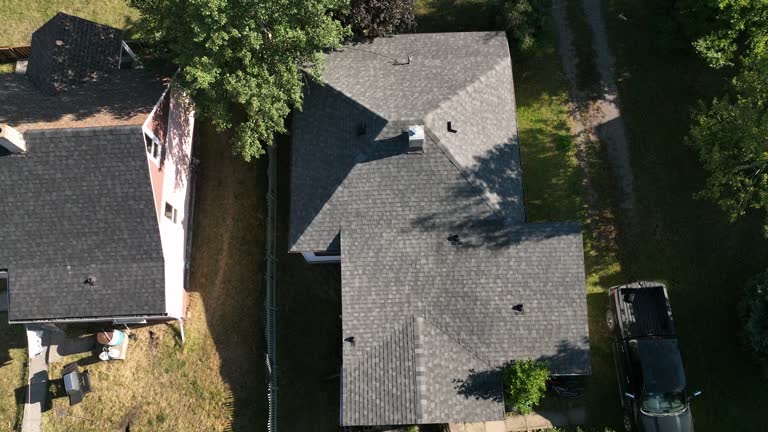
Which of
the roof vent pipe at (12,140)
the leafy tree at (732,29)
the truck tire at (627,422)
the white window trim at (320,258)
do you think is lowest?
the truck tire at (627,422)

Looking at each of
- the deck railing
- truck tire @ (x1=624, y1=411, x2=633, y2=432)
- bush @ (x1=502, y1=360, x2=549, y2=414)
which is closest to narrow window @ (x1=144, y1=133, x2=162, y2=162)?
the deck railing

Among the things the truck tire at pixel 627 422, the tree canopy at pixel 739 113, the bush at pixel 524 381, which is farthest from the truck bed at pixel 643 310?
the bush at pixel 524 381

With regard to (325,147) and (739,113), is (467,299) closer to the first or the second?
(325,147)

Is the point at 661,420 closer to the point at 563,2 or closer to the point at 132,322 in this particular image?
the point at 563,2

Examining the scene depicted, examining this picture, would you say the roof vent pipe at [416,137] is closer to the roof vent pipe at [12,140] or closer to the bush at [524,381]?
the bush at [524,381]

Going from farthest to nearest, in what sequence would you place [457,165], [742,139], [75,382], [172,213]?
[75,382] < [172,213] < [742,139] < [457,165]

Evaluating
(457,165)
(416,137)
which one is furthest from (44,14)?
(457,165)

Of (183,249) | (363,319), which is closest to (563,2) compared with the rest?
(363,319)
